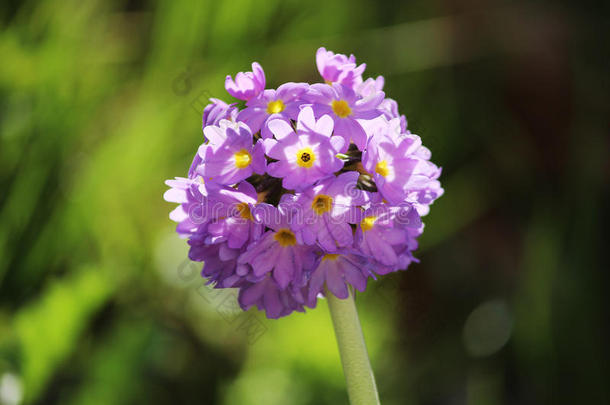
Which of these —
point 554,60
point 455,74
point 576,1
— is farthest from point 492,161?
point 576,1

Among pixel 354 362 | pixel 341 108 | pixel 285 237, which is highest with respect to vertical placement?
pixel 341 108

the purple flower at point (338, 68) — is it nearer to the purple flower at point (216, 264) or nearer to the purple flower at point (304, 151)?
the purple flower at point (304, 151)

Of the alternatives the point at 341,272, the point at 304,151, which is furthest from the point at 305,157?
the point at 341,272

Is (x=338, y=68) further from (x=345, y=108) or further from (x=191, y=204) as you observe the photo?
(x=191, y=204)

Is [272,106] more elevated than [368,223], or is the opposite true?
[272,106]

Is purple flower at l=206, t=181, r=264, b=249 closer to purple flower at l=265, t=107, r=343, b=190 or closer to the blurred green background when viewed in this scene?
purple flower at l=265, t=107, r=343, b=190

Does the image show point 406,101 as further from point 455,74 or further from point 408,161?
point 408,161

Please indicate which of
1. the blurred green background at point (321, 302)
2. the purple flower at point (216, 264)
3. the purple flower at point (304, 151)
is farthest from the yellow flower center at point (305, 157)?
the blurred green background at point (321, 302)
